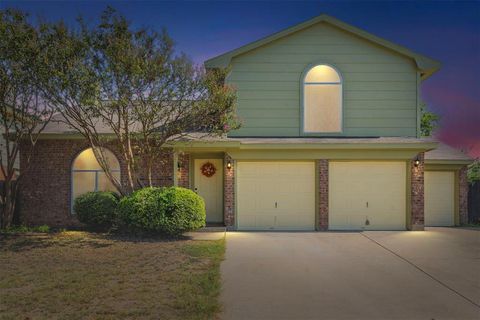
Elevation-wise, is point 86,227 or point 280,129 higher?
point 280,129

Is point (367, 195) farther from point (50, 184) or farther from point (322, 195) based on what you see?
point (50, 184)

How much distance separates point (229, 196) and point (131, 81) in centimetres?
473

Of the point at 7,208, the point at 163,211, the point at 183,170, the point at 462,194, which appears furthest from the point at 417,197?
the point at 7,208

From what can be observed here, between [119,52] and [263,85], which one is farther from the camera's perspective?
[263,85]

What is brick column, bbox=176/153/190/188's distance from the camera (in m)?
12.6

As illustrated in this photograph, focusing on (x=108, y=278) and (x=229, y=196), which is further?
(x=229, y=196)

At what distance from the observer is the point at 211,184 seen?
44.3 feet

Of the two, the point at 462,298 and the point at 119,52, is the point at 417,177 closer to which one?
the point at 462,298

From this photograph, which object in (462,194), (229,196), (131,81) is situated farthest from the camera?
(462,194)

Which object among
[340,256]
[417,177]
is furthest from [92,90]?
[417,177]

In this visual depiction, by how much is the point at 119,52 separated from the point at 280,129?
5678 millimetres

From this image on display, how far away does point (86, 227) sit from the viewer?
1238 centimetres

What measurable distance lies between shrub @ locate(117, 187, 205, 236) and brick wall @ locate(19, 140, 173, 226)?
265 centimetres

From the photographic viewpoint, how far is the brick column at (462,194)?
13.8 m
